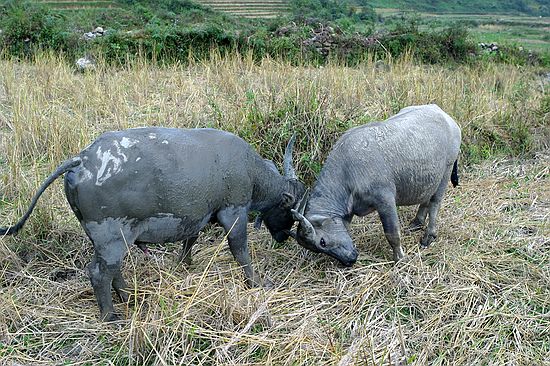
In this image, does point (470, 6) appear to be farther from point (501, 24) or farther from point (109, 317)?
point (109, 317)

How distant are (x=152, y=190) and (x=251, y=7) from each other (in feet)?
71.2

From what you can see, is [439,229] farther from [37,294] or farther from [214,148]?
[37,294]

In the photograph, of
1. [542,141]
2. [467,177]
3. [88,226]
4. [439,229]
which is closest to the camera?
[88,226]

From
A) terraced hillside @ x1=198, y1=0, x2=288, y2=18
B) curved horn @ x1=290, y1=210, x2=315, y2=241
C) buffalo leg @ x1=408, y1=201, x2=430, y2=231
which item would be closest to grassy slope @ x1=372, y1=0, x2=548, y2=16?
terraced hillside @ x1=198, y1=0, x2=288, y2=18

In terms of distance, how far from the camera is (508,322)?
3936 mm

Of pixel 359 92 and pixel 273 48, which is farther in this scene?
pixel 273 48

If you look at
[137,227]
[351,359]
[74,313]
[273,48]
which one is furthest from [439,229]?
[273,48]

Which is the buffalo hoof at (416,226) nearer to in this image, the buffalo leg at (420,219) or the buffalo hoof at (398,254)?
the buffalo leg at (420,219)

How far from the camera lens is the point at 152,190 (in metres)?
3.64

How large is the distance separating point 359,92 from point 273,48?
5405 millimetres

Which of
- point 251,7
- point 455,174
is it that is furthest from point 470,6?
point 455,174

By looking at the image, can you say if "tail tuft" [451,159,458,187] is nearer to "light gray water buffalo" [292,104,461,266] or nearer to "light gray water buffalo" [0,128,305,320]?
"light gray water buffalo" [292,104,461,266]

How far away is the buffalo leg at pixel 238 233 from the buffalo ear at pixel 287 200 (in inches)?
14.9

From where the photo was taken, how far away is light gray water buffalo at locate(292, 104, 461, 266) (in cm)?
445
